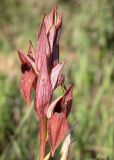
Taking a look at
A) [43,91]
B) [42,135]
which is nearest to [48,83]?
[43,91]

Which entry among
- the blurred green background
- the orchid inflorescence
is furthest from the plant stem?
the blurred green background

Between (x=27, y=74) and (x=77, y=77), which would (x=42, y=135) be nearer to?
(x=27, y=74)

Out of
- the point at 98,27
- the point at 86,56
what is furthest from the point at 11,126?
the point at 98,27

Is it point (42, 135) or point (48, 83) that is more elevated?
point (48, 83)

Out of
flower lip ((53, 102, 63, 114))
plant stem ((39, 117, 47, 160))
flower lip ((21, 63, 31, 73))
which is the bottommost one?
→ plant stem ((39, 117, 47, 160))

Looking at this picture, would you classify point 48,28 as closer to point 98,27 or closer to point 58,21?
point 58,21

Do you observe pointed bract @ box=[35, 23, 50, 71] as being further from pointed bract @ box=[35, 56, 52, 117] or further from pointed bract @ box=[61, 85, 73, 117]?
pointed bract @ box=[61, 85, 73, 117]
